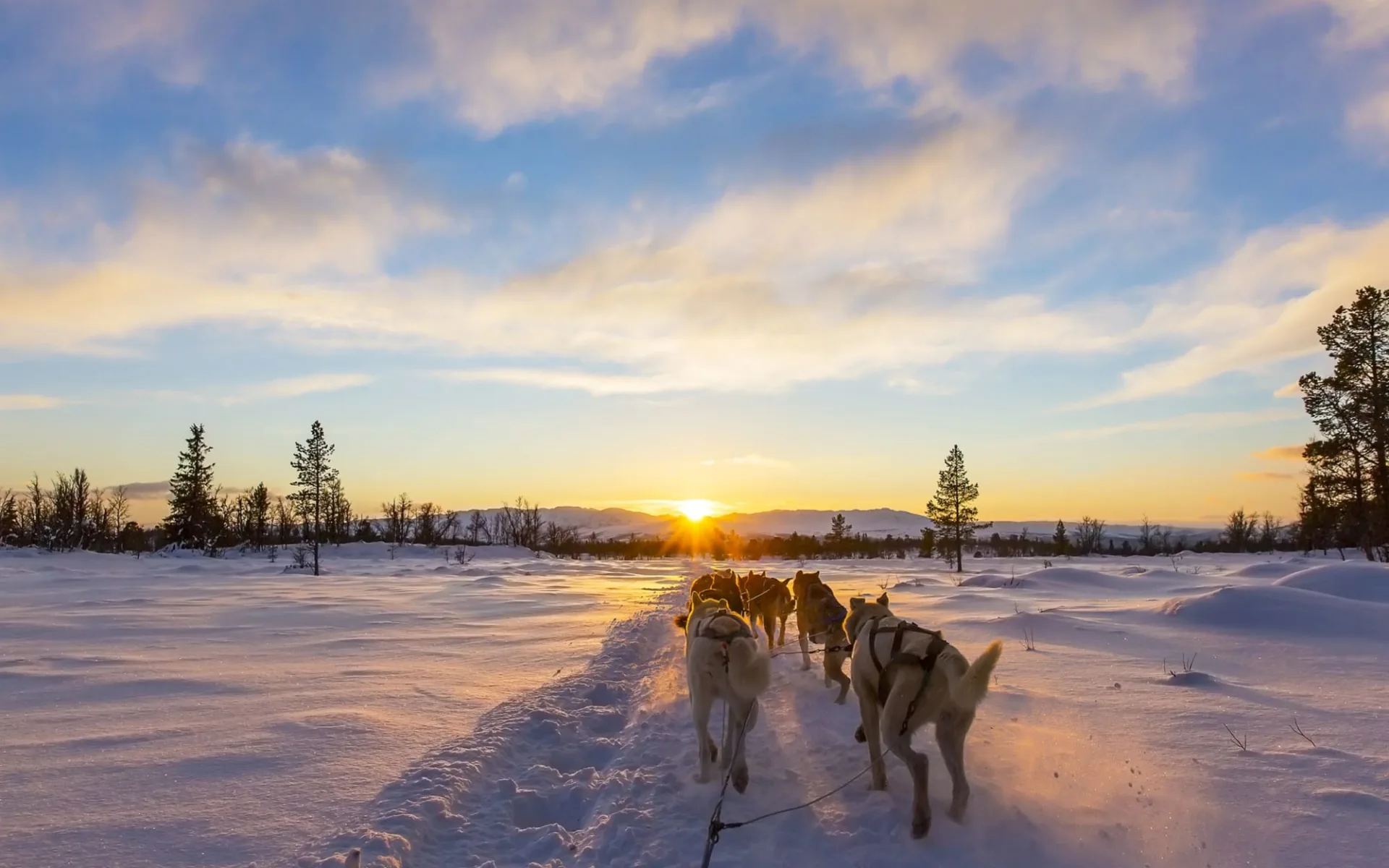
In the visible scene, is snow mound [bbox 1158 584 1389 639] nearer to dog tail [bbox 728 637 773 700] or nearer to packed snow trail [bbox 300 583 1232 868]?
packed snow trail [bbox 300 583 1232 868]

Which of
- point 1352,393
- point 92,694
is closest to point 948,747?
point 92,694

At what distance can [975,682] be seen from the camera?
13.0 feet

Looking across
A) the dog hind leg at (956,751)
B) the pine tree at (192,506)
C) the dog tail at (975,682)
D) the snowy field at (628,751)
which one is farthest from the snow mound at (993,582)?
the pine tree at (192,506)

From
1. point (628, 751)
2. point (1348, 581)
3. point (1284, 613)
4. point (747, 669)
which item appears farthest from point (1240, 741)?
point (1348, 581)

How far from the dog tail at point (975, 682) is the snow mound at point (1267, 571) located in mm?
20575

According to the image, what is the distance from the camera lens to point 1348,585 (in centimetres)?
1424

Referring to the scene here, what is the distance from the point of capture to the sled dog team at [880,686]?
13.9 ft

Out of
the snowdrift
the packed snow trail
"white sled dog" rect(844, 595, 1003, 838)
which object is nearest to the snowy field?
the packed snow trail

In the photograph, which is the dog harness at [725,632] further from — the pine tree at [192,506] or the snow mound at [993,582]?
the pine tree at [192,506]

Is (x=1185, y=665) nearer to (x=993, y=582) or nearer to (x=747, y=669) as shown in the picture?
(x=747, y=669)

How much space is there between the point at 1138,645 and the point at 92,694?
44.0 feet

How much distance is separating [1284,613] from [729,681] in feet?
37.2

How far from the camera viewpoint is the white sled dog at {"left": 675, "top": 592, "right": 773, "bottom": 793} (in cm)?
477

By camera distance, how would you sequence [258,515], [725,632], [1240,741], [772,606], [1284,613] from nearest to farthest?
[725,632], [1240,741], [1284,613], [772,606], [258,515]
